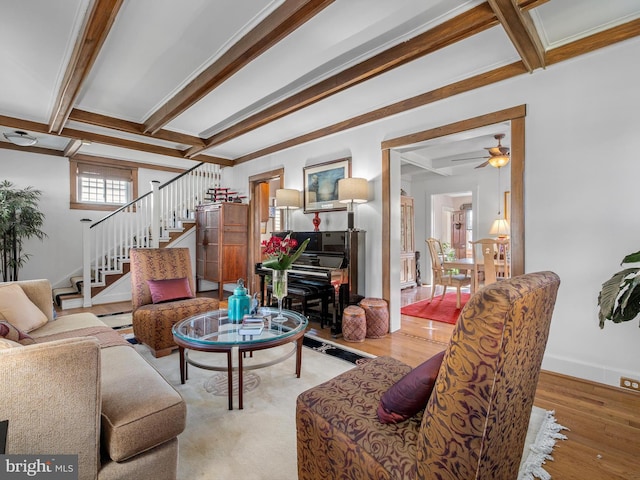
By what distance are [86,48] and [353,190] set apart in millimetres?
2783

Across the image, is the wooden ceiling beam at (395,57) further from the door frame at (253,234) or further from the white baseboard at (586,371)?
the white baseboard at (586,371)

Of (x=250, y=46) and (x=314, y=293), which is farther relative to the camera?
(x=314, y=293)

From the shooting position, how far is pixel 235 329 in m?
2.46

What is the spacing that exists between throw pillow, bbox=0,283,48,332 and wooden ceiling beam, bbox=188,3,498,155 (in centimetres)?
300

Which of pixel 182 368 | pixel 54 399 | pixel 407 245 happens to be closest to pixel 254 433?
pixel 182 368

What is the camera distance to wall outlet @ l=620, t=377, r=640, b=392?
233 cm

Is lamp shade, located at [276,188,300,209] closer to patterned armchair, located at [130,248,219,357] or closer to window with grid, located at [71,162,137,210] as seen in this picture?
patterned armchair, located at [130,248,219,357]

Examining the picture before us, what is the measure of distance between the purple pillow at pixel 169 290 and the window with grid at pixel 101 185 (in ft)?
14.1

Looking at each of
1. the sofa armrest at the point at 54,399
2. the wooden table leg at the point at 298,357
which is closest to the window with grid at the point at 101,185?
the wooden table leg at the point at 298,357

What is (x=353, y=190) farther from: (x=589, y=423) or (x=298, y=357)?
(x=589, y=423)

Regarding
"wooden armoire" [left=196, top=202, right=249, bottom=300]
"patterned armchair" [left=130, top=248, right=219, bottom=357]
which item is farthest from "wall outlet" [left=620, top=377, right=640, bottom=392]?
"wooden armoire" [left=196, top=202, right=249, bottom=300]

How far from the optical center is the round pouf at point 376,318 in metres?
3.64

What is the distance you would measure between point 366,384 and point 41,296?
2.99m

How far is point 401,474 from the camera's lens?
1004 mm
